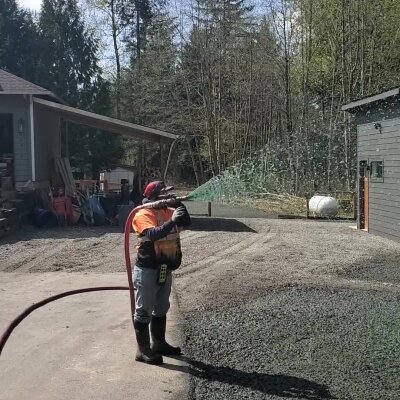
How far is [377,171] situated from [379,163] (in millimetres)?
325

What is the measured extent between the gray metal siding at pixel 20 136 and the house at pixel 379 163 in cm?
900

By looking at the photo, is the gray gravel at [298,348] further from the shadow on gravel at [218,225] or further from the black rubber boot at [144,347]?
the shadow on gravel at [218,225]

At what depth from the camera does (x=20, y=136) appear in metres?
17.7

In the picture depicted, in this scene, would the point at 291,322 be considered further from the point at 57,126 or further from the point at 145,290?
the point at 57,126

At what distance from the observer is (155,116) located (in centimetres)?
3800

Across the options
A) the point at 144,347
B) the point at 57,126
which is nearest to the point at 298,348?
the point at 144,347

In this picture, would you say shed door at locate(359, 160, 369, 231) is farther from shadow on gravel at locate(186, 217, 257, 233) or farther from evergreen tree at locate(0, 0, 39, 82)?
evergreen tree at locate(0, 0, 39, 82)

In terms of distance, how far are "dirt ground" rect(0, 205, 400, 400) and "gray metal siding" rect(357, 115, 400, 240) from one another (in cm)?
59

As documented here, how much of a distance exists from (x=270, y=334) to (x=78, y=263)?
18.2 feet

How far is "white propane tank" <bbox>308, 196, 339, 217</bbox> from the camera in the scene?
66.4 ft

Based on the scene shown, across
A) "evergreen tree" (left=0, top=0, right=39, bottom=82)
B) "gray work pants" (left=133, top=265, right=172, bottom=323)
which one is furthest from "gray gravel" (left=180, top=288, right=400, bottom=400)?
"evergreen tree" (left=0, top=0, right=39, bottom=82)

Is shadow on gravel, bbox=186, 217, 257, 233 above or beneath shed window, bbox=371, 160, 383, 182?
beneath

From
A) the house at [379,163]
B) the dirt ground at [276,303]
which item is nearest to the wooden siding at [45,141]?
the dirt ground at [276,303]

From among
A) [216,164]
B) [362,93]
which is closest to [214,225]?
[362,93]
